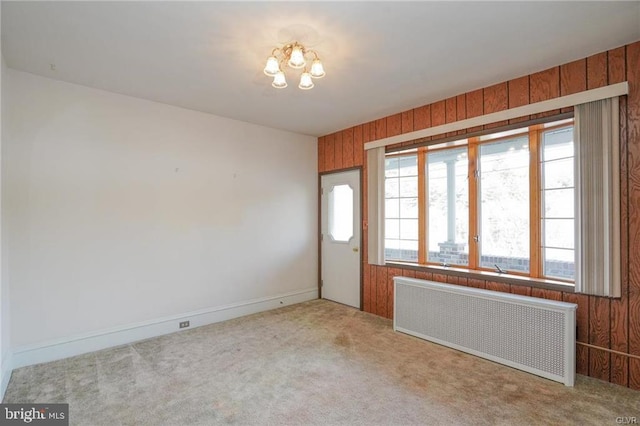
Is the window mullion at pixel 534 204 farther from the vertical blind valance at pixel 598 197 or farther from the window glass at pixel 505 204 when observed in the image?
the vertical blind valance at pixel 598 197

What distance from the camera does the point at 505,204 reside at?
3.37 metres

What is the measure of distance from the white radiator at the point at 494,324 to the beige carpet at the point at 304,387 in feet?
0.42

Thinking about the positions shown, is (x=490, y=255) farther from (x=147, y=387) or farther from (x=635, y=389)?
(x=147, y=387)

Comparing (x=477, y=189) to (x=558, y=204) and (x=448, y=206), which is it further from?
(x=558, y=204)

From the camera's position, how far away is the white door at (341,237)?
15.5 ft

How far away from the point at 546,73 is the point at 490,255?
189cm

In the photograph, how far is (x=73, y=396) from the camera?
2.40 meters

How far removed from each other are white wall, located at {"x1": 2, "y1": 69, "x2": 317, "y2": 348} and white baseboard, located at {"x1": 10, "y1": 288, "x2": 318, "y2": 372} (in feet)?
0.21

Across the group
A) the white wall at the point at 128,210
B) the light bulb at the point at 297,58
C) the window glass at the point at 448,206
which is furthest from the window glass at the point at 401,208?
the light bulb at the point at 297,58

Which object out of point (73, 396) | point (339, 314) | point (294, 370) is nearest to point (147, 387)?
point (73, 396)

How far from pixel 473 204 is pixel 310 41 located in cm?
254

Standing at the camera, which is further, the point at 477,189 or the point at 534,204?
the point at 477,189

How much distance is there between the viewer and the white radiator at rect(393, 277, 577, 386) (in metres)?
2.61

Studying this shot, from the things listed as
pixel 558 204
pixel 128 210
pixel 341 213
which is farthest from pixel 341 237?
pixel 128 210
